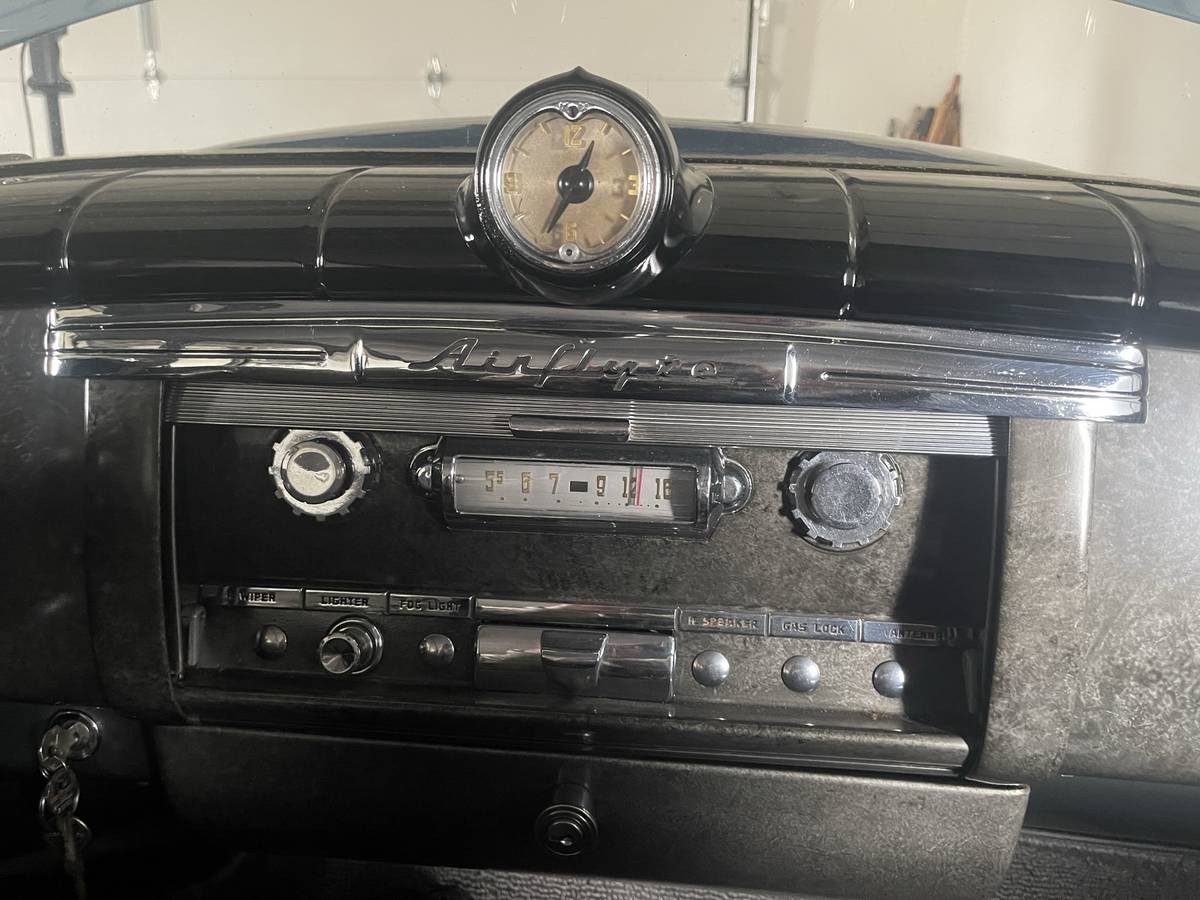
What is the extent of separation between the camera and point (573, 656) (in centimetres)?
114

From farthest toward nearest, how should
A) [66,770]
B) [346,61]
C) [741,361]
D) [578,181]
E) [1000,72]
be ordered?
1. [346,61]
2. [1000,72]
3. [66,770]
4. [741,361]
5. [578,181]

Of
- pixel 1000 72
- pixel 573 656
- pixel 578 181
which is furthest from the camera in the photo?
pixel 1000 72

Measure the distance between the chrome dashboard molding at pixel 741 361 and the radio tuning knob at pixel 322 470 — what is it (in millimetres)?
128

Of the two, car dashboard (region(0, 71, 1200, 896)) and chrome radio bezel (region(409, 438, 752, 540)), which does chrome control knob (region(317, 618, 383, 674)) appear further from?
chrome radio bezel (region(409, 438, 752, 540))

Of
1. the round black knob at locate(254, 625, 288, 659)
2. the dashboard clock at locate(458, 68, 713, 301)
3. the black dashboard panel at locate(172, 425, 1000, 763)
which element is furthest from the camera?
the round black knob at locate(254, 625, 288, 659)

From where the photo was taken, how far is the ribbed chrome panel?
1.06 metres

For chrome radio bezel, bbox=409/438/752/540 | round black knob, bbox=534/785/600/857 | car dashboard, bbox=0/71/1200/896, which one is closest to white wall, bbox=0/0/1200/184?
car dashboard, bbox=0/71/1200/896

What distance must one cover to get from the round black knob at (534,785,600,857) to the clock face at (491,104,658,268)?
2.29 feet

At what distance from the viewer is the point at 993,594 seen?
1.08 m

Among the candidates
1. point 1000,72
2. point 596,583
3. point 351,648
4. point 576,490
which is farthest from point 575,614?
point 1000,72

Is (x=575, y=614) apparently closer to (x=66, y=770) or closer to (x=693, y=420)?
(x=693, y=420)

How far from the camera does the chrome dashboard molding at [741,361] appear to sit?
1.02m

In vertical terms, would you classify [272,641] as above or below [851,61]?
below

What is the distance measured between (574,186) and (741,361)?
27 centimetres
